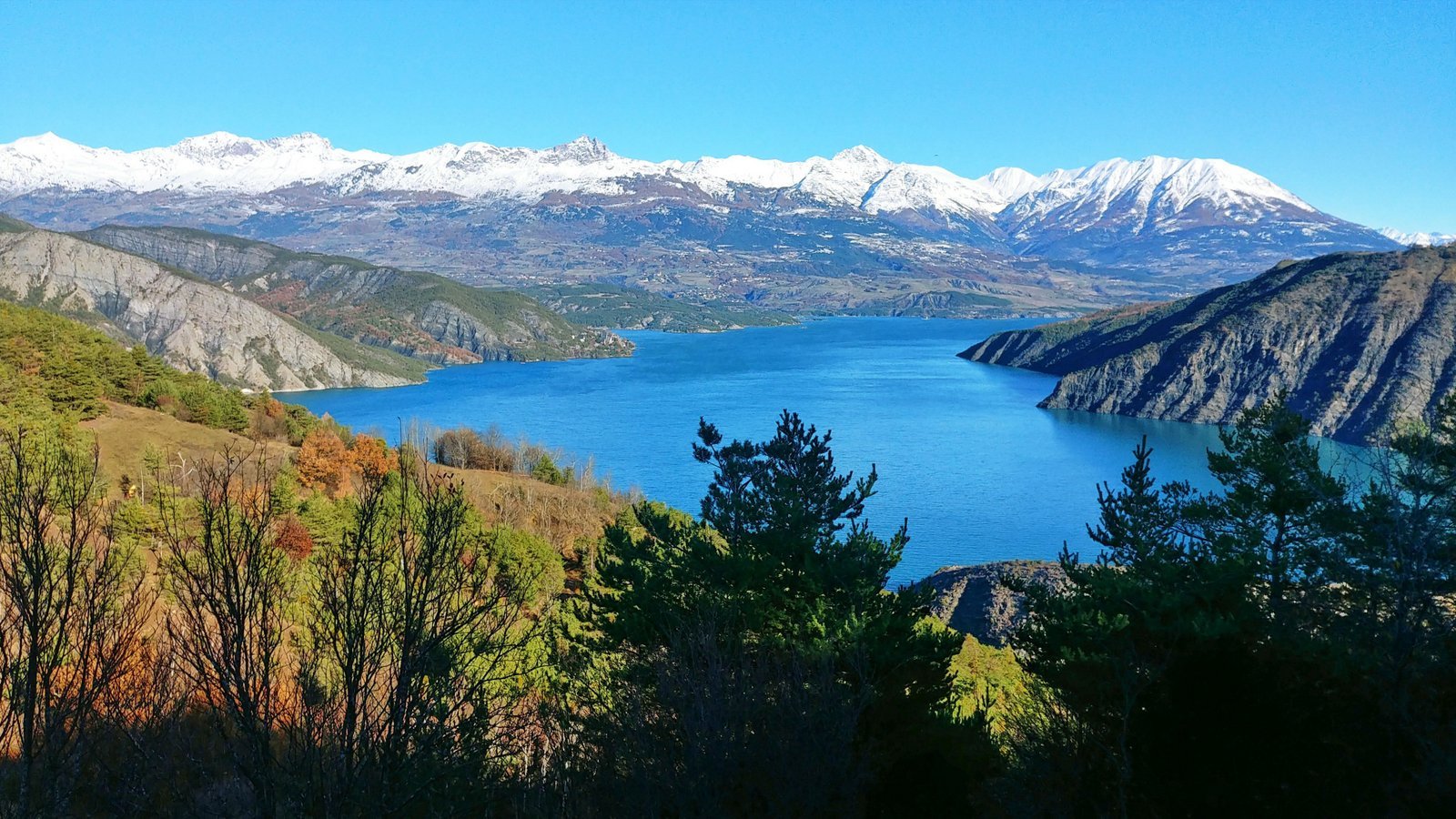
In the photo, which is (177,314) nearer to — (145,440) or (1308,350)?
(145,440)

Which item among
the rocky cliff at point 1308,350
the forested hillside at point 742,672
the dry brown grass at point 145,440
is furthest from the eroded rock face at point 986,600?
the rocky cliff at point 1308,350

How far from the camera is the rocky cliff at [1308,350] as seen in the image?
9881 cm

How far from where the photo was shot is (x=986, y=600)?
41938 millimetres

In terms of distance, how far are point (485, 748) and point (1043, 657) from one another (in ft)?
27.0

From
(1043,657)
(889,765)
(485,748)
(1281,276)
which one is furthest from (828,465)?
(1281,276)

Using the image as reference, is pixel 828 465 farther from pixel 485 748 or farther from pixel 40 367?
pixel 40 367

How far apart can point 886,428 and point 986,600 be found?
193 feet

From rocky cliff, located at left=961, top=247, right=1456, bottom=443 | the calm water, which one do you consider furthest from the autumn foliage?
rocky cliff, located at left=961, top=247, right=1456, bottom=443

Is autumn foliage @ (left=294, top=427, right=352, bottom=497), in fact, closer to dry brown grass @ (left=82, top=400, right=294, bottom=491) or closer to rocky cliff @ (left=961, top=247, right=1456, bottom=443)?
dry brown grass @ (left=82, top=400, right=294, bottom=491)

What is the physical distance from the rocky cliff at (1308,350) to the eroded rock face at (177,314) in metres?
132

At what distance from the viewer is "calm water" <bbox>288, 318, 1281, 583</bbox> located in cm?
6688

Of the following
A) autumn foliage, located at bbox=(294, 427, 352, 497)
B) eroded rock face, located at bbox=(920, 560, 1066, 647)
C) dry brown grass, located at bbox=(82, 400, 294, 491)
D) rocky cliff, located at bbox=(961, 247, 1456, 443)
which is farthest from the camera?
rocky cliff, located at bbox=(961, 247, 1456, 443)

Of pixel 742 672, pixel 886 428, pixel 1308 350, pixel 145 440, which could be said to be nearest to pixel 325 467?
pixel 145 440

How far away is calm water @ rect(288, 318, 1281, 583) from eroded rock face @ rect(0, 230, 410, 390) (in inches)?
554
